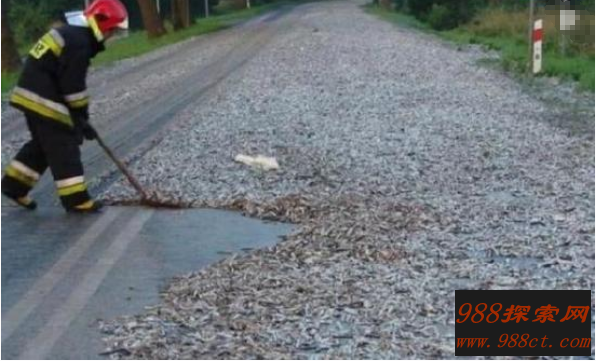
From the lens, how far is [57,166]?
35.4ft

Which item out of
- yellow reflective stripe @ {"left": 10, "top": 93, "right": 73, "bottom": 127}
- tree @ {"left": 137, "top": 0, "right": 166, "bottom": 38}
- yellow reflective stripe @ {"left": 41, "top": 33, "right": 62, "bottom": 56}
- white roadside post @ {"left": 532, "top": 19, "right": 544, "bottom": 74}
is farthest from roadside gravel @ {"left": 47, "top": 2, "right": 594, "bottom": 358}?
tree @ {"left": 137, "top": 0, "right": 166, "bottom": 38}

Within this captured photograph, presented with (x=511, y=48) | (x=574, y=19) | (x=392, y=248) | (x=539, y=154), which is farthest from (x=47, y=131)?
(x=511, y=48)

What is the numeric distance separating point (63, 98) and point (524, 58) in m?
20.0

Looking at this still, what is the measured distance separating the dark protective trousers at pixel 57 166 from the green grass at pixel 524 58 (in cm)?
1335

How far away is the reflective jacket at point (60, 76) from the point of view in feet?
34.4

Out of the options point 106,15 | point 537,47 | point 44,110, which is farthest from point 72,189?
point 537,47

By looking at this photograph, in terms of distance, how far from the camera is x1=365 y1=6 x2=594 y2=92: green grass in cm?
2453

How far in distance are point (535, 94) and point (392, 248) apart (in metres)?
13.6

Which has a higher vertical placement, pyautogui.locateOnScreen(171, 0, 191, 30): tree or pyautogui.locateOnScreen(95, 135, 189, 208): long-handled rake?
pyautogui.locateOnScreen(95, 135, 189, 208): long-handled rake

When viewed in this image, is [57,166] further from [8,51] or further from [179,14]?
[179,14]

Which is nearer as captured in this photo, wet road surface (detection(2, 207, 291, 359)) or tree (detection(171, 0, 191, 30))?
wet road surface (detection(2, 207, 291, 359))

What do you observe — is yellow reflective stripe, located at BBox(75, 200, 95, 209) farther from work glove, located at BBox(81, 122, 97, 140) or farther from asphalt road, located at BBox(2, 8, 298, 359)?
work glove, located at BBox(81, 122, 97, 140)

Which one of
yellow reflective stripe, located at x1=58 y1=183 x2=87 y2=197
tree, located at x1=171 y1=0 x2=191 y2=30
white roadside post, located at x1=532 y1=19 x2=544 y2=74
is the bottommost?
tree, located at x1=171 y1=0 x2=191 y2=30

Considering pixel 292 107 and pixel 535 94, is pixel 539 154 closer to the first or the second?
pixel 292 107
